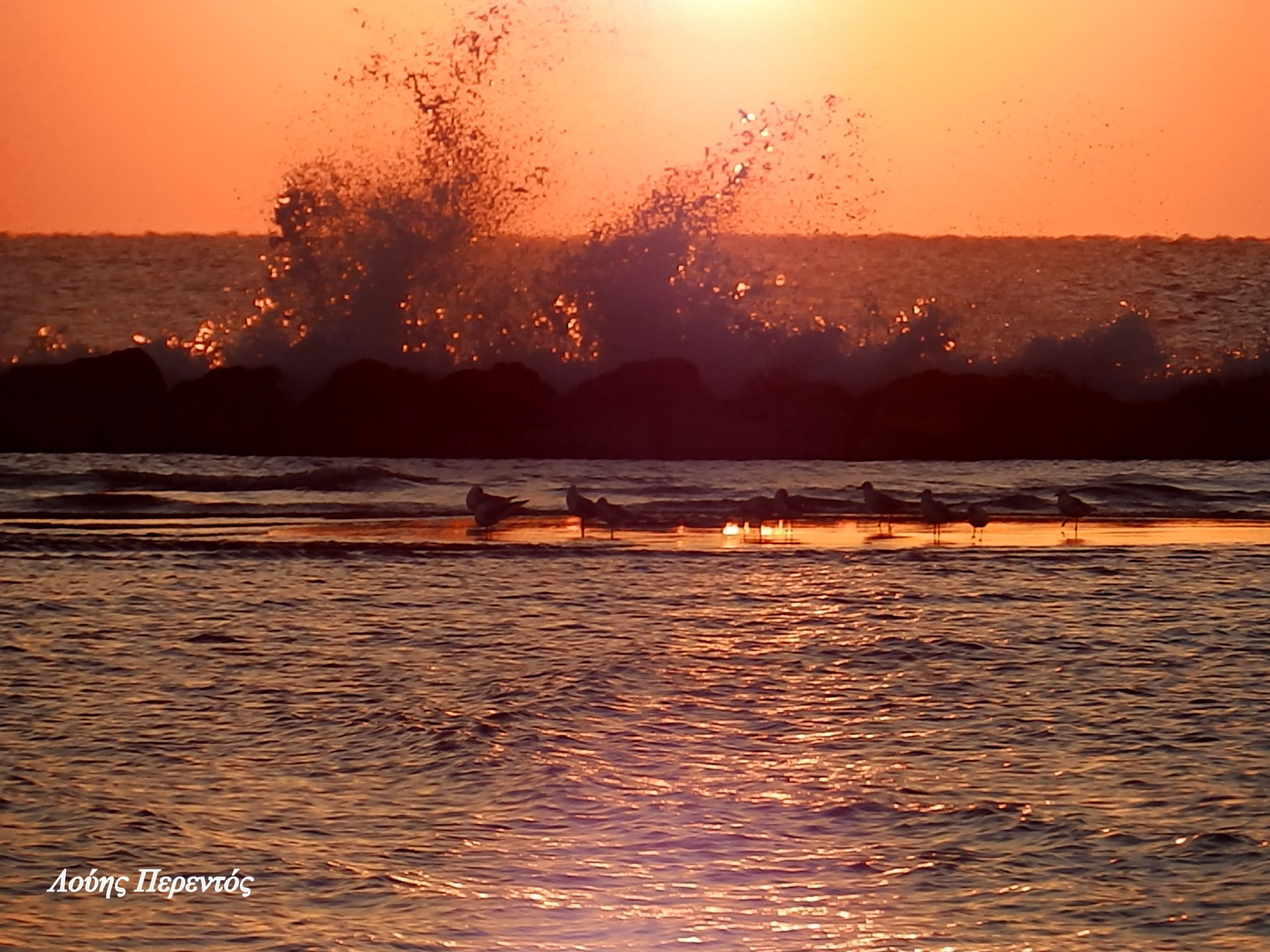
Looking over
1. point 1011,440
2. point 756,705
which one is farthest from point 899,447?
point 756,705

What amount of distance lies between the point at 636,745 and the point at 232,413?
75.1 feet

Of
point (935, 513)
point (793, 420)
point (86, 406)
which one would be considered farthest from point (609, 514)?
point (86, 406)

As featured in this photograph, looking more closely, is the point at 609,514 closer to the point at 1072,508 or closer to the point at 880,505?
the point at 880,505

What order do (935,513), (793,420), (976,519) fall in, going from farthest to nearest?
(793,420) < (935,513) < (976,519)

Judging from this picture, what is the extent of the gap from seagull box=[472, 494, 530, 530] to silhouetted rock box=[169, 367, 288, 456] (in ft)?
34.8

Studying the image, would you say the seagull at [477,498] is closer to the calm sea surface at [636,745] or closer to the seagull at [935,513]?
the calm sea surface at [636,745]

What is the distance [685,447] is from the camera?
2880cm

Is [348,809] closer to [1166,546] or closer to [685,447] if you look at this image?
[1166,546]

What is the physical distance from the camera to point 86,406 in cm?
3073

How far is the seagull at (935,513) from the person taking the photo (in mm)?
17844

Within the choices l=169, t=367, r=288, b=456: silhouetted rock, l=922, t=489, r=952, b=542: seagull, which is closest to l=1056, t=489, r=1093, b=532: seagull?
l=922, t=489, r=952, b=542: seagull

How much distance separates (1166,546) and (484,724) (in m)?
9.41

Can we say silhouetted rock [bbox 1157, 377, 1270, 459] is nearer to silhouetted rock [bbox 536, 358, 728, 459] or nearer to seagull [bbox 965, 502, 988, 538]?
silhouetted rock [bbox 536, 358, 728, 459]

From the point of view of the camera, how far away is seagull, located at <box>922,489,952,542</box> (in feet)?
58.5
